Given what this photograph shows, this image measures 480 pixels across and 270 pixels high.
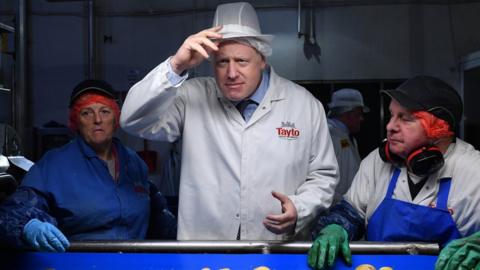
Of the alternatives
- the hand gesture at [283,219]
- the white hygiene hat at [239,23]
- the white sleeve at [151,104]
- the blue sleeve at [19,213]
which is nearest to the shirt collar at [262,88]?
the white hygiene hat at [239,23]

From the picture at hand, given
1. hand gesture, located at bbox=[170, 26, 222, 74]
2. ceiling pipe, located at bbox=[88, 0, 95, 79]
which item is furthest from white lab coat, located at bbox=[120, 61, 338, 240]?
ceiling pipe, located at bbox=[88, 0, 95, 79]

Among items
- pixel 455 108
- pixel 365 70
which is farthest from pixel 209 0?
pixel 455 108

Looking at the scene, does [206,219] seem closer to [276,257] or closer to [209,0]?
[276,257]

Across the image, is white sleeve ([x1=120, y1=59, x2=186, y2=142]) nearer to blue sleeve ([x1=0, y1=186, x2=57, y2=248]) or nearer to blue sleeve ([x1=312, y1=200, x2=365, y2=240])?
blue sleeve ([x1=0, y1=186, x2=57, y2=248])

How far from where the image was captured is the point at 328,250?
201cm

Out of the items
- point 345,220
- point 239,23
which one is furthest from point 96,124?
point 345,220

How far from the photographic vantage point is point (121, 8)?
464 cm

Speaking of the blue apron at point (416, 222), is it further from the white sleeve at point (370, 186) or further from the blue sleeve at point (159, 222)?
the blue sleeve at point (159, 222)

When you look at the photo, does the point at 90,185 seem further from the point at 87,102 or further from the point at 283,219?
the point at 283,219

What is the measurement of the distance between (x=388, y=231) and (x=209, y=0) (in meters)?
2.80

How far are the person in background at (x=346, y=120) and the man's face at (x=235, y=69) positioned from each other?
190 cm

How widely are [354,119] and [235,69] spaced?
2.38 meters

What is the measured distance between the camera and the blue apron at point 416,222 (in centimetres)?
215

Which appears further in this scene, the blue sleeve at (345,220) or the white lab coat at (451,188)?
the blue sleeve at (345,220)
